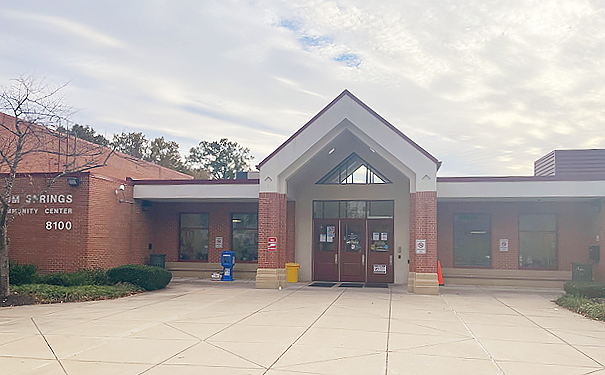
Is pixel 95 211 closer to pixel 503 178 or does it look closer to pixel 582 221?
pixel 503 178

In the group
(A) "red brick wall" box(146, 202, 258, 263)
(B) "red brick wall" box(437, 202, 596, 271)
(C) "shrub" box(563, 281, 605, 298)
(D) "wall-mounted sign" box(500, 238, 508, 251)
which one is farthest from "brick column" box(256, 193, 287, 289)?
(C) "shrub" box(563, 281, 605, 298)

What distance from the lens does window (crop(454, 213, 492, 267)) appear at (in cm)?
2142

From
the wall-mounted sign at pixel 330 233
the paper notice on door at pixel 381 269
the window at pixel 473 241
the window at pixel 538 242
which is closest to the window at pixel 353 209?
the wall-mounted sign at pixel 330 233

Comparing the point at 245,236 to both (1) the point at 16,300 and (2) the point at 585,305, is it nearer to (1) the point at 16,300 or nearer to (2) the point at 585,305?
(1) the point at 16,300

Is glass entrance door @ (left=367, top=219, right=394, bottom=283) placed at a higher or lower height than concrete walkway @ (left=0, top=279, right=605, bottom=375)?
higher

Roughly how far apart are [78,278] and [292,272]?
7.59 m

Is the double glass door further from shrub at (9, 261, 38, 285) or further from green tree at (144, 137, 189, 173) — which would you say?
green tree at (144, 137, 189, 173)

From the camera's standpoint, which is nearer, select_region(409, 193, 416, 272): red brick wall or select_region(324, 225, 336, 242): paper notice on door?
select_region(409, 193, 416, 272): red brick wall

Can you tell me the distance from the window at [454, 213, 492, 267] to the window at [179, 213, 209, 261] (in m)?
10.4

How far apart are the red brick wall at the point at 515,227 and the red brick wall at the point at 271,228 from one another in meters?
6.57

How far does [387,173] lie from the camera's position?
21.4m

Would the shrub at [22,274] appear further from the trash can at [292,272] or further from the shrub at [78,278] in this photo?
the trash can at [292,272]

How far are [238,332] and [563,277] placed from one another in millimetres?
14880

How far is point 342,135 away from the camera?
19891 mm
